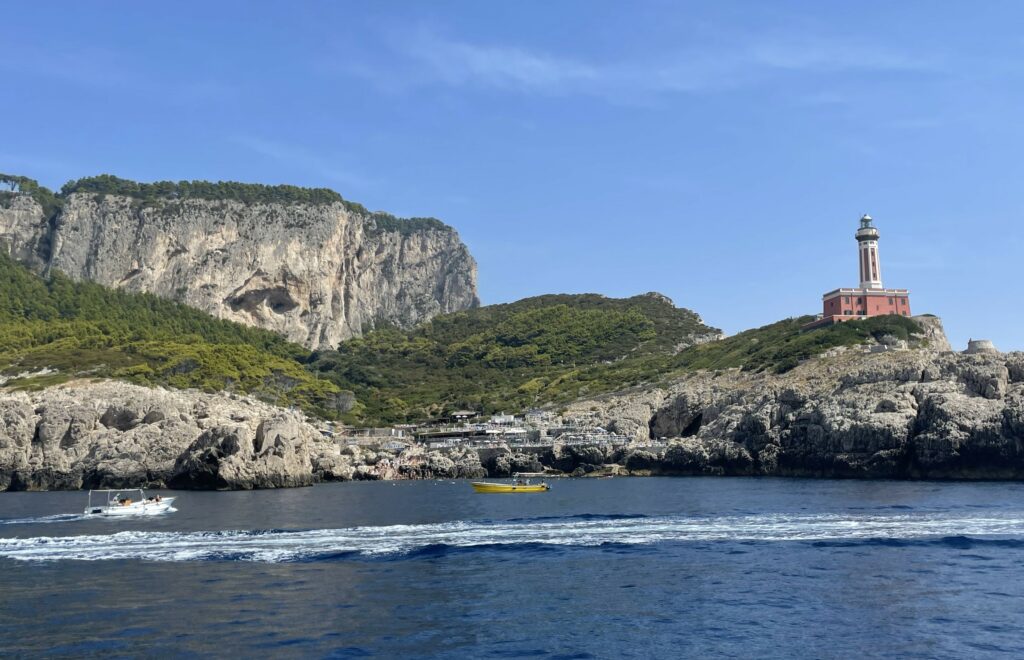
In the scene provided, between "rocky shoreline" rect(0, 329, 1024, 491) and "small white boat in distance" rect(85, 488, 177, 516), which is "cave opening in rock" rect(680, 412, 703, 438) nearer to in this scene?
"rocky shoreline" rect(0, 329, 1024, 491)

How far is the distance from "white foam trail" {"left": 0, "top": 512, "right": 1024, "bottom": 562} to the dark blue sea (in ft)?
→ 0.57

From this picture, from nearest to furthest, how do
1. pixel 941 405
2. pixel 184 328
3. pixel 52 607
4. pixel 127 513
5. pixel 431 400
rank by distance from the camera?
1. pixel 52 607
2. pixel 127 513
3. pixel 941 405
4. pixel 431 400
5. pixel 184 328

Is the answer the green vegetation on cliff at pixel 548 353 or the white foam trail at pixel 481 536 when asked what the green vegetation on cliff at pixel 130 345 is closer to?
the green vegetation on cliff at pixel 548 353

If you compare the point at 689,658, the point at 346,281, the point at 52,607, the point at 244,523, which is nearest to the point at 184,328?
the point at 346,281

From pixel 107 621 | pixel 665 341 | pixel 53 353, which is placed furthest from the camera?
pixel 665 341

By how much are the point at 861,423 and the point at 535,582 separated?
2017 inches

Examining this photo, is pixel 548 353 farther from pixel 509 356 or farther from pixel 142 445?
pixel 142 445

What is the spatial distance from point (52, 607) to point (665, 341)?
13879 centimetres

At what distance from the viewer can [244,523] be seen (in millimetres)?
43625

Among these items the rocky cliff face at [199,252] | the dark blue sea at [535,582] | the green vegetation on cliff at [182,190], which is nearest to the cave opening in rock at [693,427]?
the dark blue sea at [535,582]

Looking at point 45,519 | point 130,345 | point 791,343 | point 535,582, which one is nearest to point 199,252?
point 130,345

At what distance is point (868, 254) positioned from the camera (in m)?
111

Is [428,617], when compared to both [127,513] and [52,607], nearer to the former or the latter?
[52,607]

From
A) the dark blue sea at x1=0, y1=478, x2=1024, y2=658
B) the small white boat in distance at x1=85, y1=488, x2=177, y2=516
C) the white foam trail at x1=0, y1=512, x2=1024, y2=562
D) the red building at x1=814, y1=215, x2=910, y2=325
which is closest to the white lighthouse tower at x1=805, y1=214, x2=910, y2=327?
the red building at x1=814, y1=215, x2=910, y2=325
